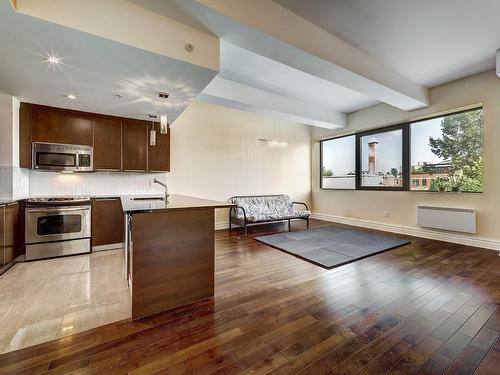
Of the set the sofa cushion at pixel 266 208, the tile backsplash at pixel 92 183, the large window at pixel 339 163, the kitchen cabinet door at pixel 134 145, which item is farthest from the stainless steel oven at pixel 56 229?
the large window at pixel 339 163

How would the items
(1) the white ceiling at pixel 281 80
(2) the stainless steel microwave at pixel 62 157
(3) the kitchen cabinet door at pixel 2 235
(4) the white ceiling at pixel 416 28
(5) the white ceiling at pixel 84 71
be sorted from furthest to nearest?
(2) the stainless steel microwave at pixel 62 157 → (1) the white ceiling at pixel 281 80 → (3) the kitchen cabinet door at pixel 2 235 → (4) the white ceiling at pixel 416 28 → (5) the white ceiling at pixel 84 71

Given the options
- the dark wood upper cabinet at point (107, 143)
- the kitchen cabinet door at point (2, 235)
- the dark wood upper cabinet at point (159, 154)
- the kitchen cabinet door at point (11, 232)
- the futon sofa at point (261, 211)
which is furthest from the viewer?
the futon sofa at point (261, 211)

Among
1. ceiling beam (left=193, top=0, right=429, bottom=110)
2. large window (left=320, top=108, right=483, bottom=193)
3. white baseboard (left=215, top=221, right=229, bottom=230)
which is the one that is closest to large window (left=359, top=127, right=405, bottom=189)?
large window (left=320, top=108, right=483, bottom=193)

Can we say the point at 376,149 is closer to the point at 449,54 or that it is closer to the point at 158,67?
the point at 449,54

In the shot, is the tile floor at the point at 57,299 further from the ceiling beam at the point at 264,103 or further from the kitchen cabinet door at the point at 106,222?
the ceiling beam at the point at 264,103

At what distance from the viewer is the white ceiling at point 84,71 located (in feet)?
6.33

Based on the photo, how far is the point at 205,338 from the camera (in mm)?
1678

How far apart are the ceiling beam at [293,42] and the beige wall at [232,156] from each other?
2.90m

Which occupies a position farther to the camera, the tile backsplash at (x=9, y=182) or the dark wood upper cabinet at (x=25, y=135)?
the dark wood upper cabinet at (x=25, y=135)

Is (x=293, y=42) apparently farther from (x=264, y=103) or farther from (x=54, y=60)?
(x=54, y=60)

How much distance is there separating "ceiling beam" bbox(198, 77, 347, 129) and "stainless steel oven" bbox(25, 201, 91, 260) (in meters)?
2.79

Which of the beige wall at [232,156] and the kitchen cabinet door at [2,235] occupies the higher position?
the beige wall at [232,156]

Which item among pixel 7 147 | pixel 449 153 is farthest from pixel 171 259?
pixel 449 153

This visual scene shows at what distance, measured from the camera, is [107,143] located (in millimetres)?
3996
